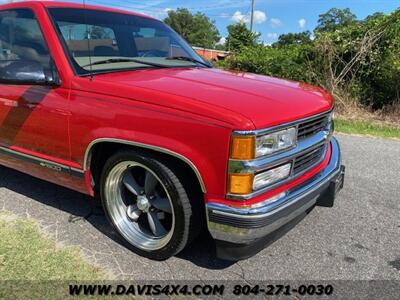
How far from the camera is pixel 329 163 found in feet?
11.2

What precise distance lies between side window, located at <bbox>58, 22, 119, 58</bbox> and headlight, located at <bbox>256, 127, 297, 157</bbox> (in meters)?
1.70

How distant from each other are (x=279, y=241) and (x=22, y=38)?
280cm

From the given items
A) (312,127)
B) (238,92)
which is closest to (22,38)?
(238,92)

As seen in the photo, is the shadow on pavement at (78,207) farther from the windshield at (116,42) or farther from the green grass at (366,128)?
the green grass at (366,128)

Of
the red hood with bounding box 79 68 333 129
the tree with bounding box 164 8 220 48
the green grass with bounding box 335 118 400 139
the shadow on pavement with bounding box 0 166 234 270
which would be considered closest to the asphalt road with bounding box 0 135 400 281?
the shadow on pavement with bounding box 0 166 234 270

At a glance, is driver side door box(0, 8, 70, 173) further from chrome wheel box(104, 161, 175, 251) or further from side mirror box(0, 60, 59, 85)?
chrome wheel box(104, 161, 175, 251)

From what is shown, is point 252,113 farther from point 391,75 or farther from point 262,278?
point 391,75

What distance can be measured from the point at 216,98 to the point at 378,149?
458cm

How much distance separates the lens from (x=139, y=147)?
9.36ft

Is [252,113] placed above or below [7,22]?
below

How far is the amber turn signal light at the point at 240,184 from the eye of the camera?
2.48 m

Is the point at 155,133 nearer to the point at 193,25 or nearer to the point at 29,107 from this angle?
the point at 29,107

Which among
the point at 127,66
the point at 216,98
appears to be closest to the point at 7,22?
the point at 127,66

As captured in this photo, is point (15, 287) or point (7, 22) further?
point (7, 22)
